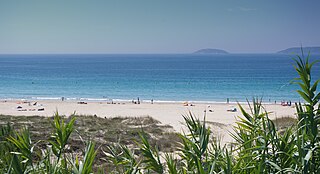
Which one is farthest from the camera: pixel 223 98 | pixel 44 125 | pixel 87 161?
pixel 223 98

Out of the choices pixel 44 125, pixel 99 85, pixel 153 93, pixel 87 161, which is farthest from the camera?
pixel 99 85

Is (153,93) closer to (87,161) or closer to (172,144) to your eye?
(172,144)

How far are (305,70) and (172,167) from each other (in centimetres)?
126

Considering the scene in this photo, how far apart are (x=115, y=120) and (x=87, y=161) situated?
2000 cm

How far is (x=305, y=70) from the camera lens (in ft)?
9.60

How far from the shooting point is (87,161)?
8.70 feet

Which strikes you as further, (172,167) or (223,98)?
(223,98)

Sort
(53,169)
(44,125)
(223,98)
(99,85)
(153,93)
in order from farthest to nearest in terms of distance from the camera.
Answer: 1. (99,85)
2. (153,93)
3. (223,98)
4. (44,125)
5. (53,169)

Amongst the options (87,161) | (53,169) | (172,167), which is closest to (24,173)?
(53,169)

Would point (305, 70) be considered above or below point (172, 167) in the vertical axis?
above

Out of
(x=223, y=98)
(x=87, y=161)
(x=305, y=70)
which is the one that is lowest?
(x=223, y=98)

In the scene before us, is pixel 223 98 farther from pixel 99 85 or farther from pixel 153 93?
pixel 99 85

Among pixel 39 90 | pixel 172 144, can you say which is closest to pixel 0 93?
pixel 39 90

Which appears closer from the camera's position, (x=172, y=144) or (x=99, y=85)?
(x=172, y=144)
